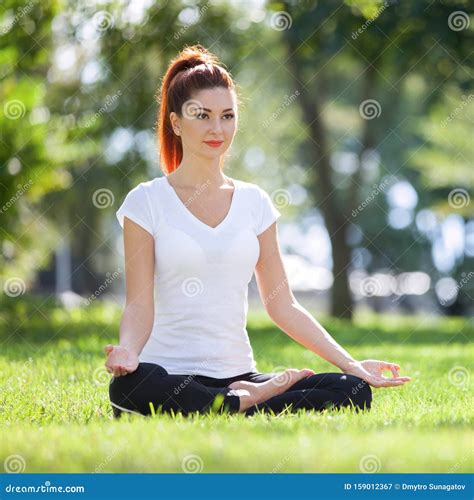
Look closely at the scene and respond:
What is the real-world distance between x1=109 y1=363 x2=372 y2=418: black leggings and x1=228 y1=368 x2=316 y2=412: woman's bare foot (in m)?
0.03

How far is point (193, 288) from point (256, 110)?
2107 cm

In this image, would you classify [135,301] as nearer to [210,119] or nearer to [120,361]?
[120,361]

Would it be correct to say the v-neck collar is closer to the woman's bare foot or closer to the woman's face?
the woman's face

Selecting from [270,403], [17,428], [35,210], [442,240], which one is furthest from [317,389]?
[442,240]

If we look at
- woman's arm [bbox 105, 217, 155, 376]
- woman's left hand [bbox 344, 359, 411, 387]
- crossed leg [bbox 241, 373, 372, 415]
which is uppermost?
woman's arm [bbox 105, 217, 155, 376]

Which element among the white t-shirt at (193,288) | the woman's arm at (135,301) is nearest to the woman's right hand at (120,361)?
the woman's arm at (135,301)

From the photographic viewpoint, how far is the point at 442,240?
33.4m

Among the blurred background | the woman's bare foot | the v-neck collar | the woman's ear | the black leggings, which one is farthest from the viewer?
the blurred background

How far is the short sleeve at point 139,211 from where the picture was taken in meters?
4.41

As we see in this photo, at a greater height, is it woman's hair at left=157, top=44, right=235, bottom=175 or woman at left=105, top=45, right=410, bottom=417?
woman's hair at left=157, top=44, right=235, bottom=175

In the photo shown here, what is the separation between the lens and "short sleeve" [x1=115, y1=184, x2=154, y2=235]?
4.41 meters

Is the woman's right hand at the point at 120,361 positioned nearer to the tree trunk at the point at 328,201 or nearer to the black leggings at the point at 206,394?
the black leggings at the point at 206,394

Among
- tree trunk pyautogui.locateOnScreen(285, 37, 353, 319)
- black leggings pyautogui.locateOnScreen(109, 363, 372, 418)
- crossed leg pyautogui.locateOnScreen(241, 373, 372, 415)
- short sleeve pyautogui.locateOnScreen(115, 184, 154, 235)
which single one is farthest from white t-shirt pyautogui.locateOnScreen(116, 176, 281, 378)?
tree trunk pyautogui.locateOnScreen(285, 37, 353, 319)
